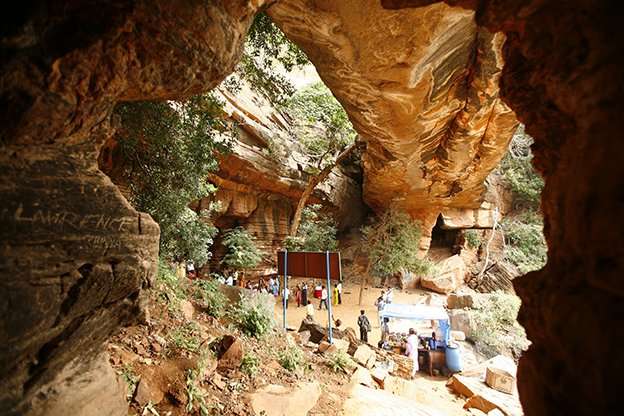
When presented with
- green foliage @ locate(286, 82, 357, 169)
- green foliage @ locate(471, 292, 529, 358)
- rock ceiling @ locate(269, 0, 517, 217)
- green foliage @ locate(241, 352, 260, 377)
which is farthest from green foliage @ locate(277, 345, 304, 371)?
green foliage @ locate(286, 82, 357, 169)

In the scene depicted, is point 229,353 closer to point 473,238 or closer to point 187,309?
point 187,309

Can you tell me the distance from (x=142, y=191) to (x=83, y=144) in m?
3.77

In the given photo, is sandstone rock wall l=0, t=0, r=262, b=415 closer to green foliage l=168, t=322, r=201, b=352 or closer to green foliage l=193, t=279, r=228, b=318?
green foliage l=168, t=322, r=201, b=352

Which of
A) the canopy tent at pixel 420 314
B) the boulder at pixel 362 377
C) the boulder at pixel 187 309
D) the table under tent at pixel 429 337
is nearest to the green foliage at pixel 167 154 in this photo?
the boulder at pixel 187 309

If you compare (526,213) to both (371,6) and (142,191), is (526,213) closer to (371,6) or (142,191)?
(371,6)

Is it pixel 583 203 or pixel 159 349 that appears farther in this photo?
pixel 159 349

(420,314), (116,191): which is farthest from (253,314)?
(420,314)

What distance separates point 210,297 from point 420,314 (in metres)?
5.82

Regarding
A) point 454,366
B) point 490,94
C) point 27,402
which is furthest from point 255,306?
point 490,94

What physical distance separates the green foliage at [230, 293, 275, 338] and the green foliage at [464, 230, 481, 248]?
49.6ft

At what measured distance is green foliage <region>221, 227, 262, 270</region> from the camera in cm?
1108

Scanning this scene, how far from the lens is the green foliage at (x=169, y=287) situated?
5134 millimetres

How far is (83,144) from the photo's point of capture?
253cm

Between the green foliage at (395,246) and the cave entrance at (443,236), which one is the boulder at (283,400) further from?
the cave entrance at (443,236)
